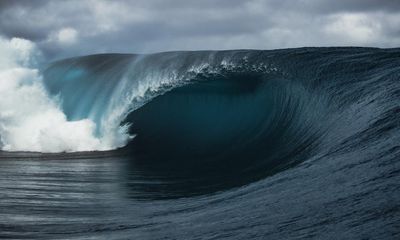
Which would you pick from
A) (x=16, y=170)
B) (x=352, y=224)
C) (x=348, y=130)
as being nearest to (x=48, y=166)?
(x=16, y=170)

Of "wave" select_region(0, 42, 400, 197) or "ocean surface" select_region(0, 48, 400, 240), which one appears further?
"wave" select_region(0, 42, 400, 197)

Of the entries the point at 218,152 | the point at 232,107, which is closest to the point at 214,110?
the point at 232,107

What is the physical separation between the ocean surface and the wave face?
42 mm

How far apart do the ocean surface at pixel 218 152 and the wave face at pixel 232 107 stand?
0.14 ft

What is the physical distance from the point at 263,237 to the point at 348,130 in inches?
180

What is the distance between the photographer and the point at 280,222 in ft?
17.2

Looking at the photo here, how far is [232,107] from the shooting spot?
17109 mm

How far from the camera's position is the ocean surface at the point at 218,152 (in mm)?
5613

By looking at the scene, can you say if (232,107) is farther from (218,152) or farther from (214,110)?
(218,152)

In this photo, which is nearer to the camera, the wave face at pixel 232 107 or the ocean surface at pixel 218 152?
the ocean surface at pixel 218 152

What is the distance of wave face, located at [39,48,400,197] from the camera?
10078 mm

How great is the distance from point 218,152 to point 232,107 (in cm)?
397

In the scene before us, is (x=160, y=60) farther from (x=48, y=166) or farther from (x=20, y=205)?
(x=20, y=205)

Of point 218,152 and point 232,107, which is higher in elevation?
point 232,107
